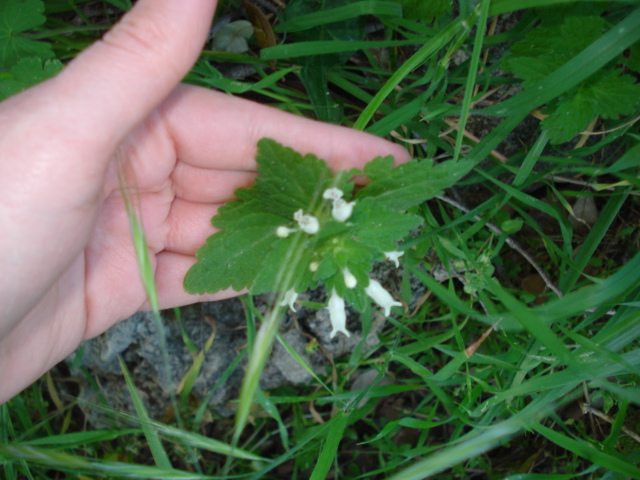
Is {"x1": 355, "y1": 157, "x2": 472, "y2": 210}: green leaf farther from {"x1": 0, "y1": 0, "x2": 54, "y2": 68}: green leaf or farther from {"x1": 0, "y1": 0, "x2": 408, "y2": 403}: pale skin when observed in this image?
{"x1": 0, "y1": 0, "x2": 54, "y2": 68}: green leaf

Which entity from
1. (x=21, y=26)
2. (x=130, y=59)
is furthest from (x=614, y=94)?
(x=21, y=26)

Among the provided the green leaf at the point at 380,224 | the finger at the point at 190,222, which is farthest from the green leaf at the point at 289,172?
the finger at the point at 190,222

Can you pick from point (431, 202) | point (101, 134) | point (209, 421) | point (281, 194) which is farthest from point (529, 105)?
point (209, 421)

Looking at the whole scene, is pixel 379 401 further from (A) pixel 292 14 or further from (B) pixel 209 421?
(A) pixel 292 14

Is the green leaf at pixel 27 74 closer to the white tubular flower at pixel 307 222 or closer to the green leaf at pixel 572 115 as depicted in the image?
the white tubular flower at pixel 307 222

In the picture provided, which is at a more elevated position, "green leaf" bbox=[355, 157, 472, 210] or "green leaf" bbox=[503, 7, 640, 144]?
"green leaf" bbox=[503, 7, 640, 144]

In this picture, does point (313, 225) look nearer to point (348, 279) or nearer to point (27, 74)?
point (348, 279)

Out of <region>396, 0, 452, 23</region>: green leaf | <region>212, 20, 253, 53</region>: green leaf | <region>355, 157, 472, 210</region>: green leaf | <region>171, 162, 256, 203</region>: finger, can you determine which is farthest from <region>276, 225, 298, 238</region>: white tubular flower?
<region>212, 20, 253, 53</region>: green leaf
